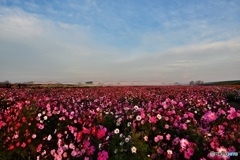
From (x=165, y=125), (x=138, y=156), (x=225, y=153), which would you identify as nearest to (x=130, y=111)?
(x=165, y=125)

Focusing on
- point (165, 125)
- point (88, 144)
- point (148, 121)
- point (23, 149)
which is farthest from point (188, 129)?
point (23, 149)

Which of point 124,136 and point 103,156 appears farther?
point 124,136

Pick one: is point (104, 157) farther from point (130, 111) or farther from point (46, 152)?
point (130, 111)

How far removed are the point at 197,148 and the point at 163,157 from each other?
0.52 metres

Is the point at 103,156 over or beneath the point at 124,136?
beneath

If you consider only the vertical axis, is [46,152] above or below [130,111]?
below

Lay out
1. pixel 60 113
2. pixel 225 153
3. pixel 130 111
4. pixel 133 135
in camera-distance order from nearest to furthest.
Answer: pixel 225 153, pixel 133 135, pixel 130 111, pixel 60 113

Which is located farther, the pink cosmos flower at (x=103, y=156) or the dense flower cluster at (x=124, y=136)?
the dense flower cluster at (x=124, y=136)

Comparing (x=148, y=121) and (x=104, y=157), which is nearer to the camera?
(x=104, y=157)

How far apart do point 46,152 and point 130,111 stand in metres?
2.01

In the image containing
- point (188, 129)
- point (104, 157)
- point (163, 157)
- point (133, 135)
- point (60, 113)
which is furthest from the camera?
point (60, 113)

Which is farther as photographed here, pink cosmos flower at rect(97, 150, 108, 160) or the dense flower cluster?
the dense flower cluster

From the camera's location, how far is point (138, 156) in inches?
165

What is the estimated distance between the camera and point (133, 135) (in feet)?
15.3
